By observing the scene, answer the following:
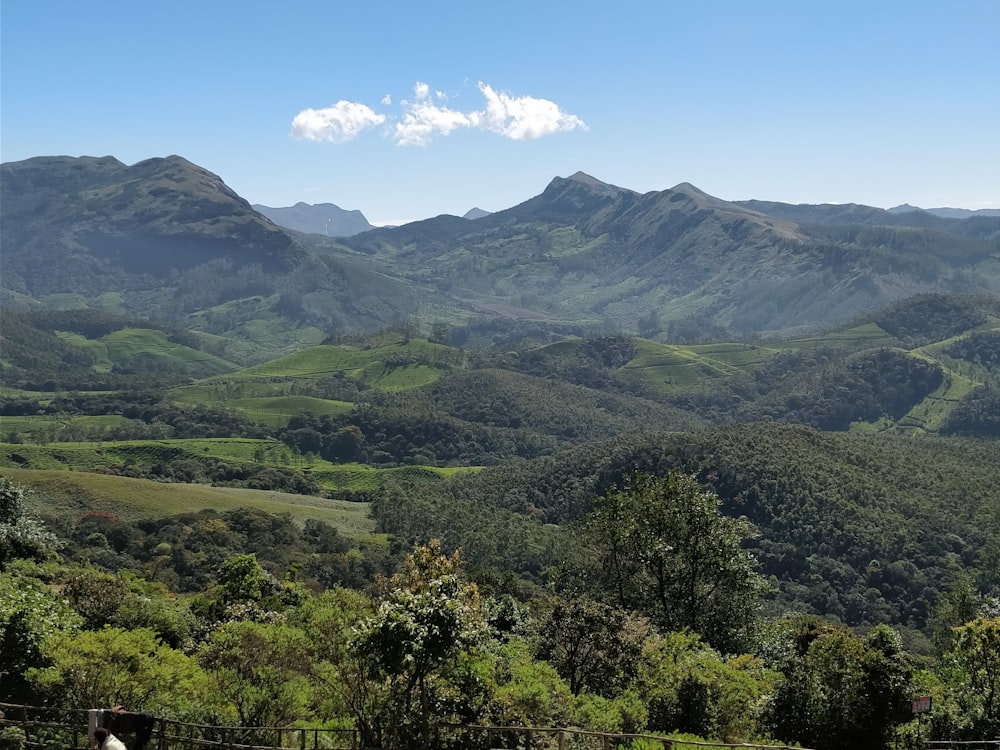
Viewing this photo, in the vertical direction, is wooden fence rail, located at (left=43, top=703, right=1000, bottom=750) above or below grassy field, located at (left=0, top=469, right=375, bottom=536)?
above

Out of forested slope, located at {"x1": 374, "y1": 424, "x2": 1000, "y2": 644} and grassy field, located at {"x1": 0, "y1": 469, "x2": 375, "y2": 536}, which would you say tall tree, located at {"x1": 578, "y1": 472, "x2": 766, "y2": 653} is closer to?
forested slope, located at {"x1": 374, "y1": 424, "x2": 1000, "y2": 644}

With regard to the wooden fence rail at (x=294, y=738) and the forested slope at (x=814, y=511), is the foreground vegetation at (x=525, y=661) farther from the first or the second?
the forested slope at (x=814, y=511)

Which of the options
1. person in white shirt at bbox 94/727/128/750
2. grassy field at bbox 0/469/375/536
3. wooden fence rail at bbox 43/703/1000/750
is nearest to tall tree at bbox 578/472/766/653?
wooden fence rail at bbox 43/703/1000/750

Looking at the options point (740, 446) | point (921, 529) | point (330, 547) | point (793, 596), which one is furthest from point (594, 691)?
point (740, 446)

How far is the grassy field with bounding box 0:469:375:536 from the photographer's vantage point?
439 feet

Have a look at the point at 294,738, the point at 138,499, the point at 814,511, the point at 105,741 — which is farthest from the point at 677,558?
the point at 814,511

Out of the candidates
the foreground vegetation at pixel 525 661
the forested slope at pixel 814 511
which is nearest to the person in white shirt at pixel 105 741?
the foreground vegetation at pixel 525 661

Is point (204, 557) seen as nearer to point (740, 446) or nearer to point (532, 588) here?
point (532, 588)

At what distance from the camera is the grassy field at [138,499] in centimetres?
13388

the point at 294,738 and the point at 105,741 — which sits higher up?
the point at 105,741

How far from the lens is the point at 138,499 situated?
458 ft

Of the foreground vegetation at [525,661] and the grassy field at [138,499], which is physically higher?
the foreground vegetation at [525,661]

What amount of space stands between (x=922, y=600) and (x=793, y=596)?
20.8 metres

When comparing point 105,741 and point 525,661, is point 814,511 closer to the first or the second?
point 525,661
